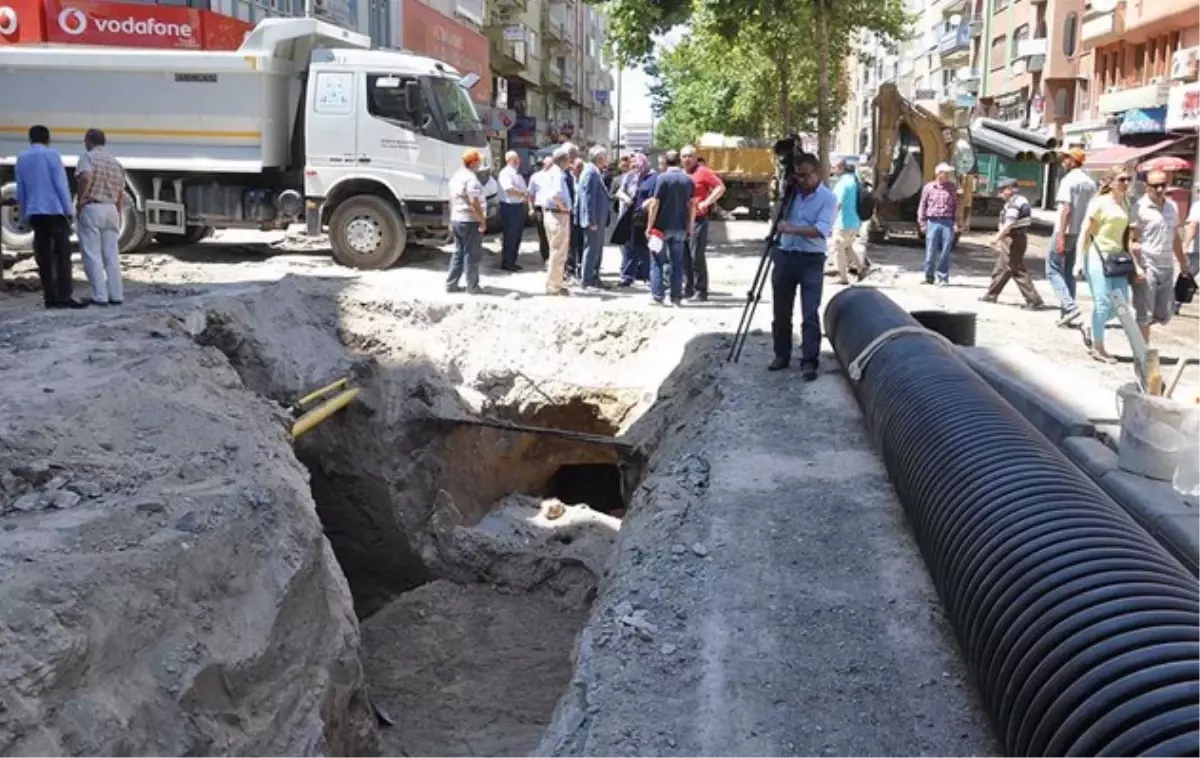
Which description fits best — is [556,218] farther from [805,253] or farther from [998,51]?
[998,51]

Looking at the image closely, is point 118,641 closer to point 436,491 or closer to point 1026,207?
point 436,491

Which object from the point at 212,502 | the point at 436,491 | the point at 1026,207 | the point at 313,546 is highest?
the point at 1026,207

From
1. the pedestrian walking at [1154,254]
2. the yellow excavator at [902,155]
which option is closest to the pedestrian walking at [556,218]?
the pedestrian walking at [1154,254]

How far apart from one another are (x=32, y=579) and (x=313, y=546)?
5.89 ft

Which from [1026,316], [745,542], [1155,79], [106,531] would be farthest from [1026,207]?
[1155,79]

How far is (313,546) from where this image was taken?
18.6 feet

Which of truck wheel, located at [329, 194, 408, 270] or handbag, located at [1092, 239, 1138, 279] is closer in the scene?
handbag, located at [1092, 239, 1138, 279]

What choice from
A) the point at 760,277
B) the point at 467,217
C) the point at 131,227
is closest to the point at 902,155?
the point at 467,217

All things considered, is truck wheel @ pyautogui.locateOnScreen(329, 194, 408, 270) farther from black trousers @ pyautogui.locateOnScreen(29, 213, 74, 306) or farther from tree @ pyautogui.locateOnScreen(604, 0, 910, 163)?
tree @ pyautogui.locateOnScreen(604, 0, 910, 163)

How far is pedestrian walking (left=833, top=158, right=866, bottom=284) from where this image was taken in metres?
13.9

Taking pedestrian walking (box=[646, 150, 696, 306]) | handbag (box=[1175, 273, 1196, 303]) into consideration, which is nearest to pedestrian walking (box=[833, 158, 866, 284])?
pedestrian walking (box=[646, 150, 696, 306])

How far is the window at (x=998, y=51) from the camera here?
48.1 m

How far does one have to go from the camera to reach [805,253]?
816 centimetres

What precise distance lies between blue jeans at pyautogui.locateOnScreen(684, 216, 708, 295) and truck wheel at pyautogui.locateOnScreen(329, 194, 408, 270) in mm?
4156
